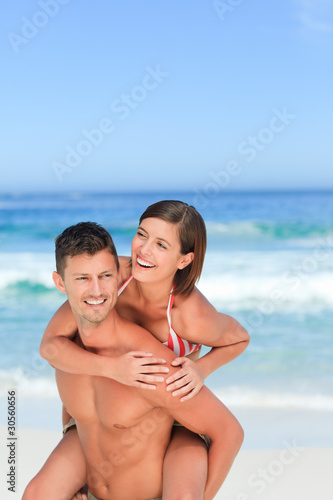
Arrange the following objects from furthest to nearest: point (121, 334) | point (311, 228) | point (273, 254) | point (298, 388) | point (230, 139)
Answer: point (230, 139)
point (311, 228)
point (273, 254)
point (298, 388)
point (121, 334)

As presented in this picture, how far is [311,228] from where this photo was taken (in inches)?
772

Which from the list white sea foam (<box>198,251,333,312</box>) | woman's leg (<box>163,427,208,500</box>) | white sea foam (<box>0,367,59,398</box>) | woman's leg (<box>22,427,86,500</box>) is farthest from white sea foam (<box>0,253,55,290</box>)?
woman's leg (<box>163,427,208,500</box>)

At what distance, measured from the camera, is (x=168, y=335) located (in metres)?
2.95

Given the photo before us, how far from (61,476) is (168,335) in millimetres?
805

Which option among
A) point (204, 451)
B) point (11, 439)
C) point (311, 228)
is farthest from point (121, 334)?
point (311, 228)

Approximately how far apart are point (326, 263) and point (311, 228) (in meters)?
5.76

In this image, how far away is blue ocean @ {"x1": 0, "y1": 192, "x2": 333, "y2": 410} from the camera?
686 cm

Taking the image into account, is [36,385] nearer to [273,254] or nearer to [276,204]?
[273,254]

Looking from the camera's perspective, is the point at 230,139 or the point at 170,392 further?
the point at 230,139

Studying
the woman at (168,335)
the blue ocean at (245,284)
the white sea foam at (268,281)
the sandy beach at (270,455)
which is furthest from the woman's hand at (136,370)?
the white sea foam at (268,281)

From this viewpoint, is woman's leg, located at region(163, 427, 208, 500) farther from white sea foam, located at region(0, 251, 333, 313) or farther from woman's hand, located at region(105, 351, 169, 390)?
white sea foam, located at region(0, 251, 333, 313)

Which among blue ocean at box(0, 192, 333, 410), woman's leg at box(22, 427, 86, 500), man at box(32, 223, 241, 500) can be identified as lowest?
woman's leg at box(22, 427, 86, 500)

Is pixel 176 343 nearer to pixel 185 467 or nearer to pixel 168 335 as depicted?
pixel 168 335

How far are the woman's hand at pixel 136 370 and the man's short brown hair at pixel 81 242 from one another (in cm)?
41
